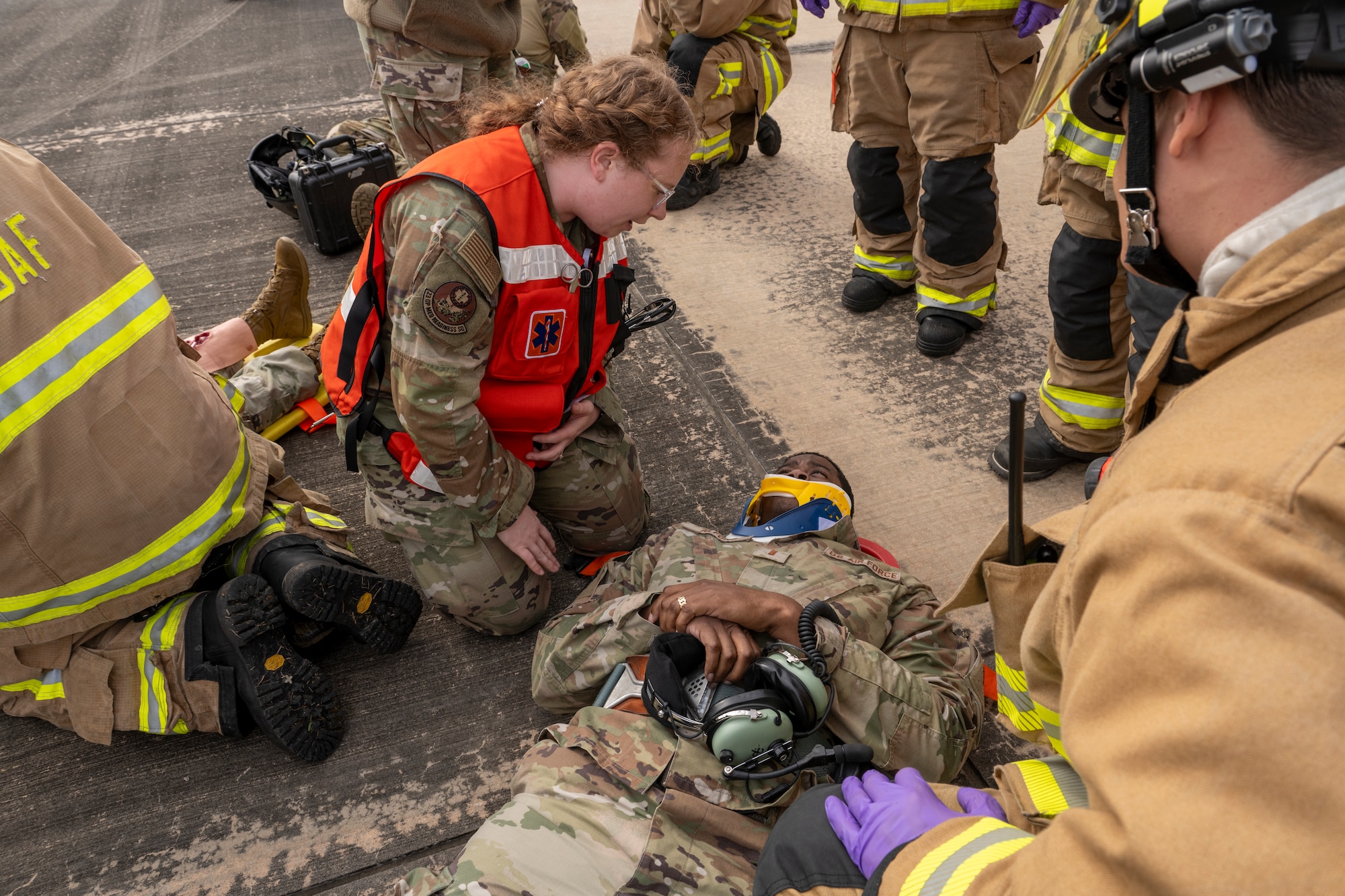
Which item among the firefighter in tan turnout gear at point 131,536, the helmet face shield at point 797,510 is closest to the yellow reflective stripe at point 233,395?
the firefighter in tan turnout gear at point 131,536

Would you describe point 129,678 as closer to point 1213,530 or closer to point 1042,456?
point 1213,530

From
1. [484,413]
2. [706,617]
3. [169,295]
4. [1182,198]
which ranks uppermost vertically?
[1182,198]

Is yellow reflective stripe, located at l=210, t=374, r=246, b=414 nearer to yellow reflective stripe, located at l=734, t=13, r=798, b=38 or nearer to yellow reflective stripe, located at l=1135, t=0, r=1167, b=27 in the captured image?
yellow reflective stripe, located at l=1135, t=0, r=1167, b=27

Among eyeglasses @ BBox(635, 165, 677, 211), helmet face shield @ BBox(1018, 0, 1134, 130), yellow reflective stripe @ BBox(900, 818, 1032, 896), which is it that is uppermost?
helmet face shield @ BBox(1018, 0, 1134, 130)

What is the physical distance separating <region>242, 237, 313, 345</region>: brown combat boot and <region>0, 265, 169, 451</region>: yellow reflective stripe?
131 cm

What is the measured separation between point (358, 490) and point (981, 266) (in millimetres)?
2572

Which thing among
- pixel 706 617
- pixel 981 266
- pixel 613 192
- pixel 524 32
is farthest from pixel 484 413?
pixel 524 32

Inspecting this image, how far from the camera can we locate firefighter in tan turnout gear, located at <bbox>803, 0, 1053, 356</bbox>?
318 cm

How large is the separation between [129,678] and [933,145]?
309cm

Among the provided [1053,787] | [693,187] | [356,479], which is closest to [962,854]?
[1053,787]

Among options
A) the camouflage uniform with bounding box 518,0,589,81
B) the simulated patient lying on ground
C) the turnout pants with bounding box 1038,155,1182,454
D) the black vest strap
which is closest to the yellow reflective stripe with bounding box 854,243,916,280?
the turnout pants with bounding box 1038,155,1182,454

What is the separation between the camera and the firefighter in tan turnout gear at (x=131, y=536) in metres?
1.91

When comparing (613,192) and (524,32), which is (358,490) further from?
(524,32)

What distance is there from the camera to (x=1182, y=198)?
1070 mm
